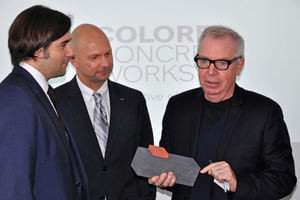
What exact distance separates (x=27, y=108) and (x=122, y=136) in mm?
1088

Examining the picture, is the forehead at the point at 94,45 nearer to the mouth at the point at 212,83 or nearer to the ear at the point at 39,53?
the ear at the point at 39,53

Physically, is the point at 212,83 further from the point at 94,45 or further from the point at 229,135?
the point at 94,45

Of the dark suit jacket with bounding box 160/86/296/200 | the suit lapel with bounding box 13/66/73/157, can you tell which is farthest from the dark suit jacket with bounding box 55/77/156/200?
the suit lapel with bounding box 13/66/73/157

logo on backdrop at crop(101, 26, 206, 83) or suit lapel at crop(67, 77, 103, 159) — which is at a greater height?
logo on backdrop at crop(101, 26, 206, 83)

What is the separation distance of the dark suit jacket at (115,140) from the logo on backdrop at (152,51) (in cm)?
85

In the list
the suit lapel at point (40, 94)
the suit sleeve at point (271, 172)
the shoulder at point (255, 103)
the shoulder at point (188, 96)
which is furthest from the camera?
the shoulder at point (188, 96)

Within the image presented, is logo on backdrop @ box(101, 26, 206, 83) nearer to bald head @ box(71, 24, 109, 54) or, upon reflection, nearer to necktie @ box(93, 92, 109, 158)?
bald head @ box(71, 24, 109, 54)

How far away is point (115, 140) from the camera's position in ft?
7.55

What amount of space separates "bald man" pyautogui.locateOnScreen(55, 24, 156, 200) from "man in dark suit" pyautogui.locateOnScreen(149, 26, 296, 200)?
39 cm

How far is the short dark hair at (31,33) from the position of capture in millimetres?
1565

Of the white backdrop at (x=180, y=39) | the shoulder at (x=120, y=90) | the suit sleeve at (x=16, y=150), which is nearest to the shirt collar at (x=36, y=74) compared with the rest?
the suit sleeve at (x=16, y=150)

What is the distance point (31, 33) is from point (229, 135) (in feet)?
4.92

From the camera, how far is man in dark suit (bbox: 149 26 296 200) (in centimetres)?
192

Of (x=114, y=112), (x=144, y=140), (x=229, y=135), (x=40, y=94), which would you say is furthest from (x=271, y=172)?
(x=40, y=94)
